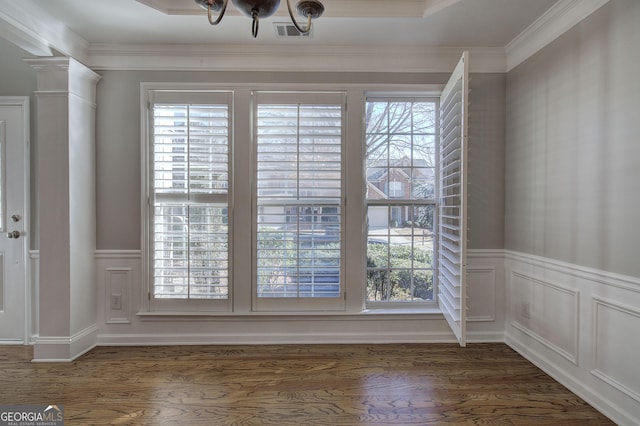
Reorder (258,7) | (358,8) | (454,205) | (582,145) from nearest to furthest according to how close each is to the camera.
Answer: (258,7)
(582,145)
(358,8)
(454,205)

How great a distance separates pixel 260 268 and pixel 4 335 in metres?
2.31

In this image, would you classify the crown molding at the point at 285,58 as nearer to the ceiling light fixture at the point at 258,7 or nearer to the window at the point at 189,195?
the window at the point at 189,195

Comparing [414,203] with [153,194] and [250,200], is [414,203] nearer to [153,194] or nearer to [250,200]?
[250,200]

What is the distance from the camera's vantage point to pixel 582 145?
Result: 1933mm

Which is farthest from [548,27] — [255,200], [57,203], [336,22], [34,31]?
[57,203]

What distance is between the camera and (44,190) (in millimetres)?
2352

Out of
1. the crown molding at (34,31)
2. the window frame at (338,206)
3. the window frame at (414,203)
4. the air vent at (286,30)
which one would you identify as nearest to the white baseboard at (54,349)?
the window frame at (338,206)

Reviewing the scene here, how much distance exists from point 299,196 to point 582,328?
2181 mm

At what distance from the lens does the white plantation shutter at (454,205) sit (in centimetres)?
194

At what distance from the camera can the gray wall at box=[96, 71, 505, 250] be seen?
2631 mm

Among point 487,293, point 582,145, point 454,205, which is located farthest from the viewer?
point 487,293

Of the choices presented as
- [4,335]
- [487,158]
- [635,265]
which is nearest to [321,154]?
[487,158]

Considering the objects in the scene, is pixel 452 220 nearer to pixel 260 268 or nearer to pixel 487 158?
pixel 487 158

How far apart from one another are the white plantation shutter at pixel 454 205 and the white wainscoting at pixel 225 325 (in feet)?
1.37
